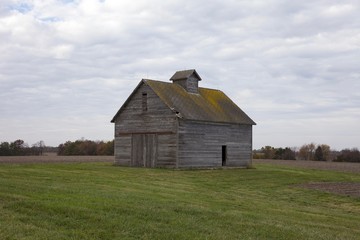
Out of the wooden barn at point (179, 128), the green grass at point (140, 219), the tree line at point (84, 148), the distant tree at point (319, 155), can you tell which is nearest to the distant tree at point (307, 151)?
the distant tree at point (319, 155)

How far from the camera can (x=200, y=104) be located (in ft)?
141

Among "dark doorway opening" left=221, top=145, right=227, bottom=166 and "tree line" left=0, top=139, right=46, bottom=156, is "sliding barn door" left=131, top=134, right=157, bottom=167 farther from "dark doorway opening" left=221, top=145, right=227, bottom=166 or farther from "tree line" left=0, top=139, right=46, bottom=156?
"tree line" left=0, top=139, right=46, bottom=156

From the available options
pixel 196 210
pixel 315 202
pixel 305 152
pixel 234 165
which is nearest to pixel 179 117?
pixel 234 165

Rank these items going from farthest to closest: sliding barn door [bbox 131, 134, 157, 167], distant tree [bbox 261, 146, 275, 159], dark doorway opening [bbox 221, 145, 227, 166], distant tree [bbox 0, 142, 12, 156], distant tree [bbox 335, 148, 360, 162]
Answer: distant tree [bbox 261, 146, 275, 159], distant tree [bbox 335, 148, 360, 162], distant tree [bbox 0, 142, 12, 156], dark doorway opening [bbox 221, 145, 227, 166], sliding barn door [bbox 131, 134, 157, 167]

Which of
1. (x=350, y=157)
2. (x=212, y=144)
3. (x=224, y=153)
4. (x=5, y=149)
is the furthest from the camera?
(x=350, y=157)

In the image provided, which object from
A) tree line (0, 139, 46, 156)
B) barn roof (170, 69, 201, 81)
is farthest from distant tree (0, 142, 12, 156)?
barn roof (170, 69, 201, 81)

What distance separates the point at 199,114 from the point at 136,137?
240 inches

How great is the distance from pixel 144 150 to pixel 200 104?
7.07m

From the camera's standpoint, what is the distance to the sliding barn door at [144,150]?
130 ft

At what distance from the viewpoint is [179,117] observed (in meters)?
38.0

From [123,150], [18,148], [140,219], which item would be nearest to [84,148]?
[18,148]

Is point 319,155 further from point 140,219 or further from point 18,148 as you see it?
point 140,219

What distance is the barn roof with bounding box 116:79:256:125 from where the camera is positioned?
130 feet

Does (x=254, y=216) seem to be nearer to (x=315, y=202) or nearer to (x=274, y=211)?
(x=274, y=211)
